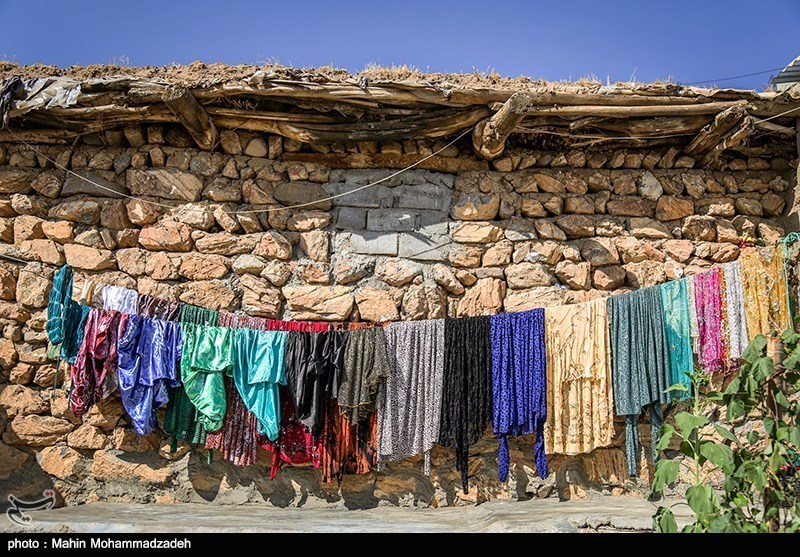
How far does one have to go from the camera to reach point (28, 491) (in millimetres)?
4719

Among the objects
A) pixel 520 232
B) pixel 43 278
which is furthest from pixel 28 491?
pixel 520 232

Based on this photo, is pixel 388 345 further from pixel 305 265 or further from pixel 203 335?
pixel 203 335

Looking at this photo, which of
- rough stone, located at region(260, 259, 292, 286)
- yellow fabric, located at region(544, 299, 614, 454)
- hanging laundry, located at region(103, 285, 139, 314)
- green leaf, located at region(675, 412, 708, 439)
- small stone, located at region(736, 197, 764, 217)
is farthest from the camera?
small stone, located at region(736, 197, 764, 217)

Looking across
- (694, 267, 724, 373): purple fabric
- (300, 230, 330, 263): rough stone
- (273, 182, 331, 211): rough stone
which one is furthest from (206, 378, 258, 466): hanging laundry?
(694, 267, 724, 373): purple fabric

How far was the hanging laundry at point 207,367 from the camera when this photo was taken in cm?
449

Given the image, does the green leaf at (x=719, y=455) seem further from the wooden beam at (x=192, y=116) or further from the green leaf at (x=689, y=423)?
the wooden beam at (x=192, y=116)

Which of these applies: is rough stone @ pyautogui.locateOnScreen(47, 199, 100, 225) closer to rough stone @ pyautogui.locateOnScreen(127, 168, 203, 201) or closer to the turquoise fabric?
rough stone @ pyautogui.locateOnScreen(127, 168, 203, 201)

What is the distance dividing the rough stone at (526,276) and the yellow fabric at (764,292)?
1398mm

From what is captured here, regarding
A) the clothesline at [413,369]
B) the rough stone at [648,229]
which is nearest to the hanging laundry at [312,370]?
the clothesline at [413,369]

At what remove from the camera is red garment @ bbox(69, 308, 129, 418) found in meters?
4.46

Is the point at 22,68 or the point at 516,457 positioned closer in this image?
the point at 516,457

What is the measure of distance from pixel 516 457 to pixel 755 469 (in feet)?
7.27

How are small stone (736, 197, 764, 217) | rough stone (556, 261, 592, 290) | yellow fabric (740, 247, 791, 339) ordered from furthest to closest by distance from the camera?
small stone (736, 197, 764, 217) → rough stone (556, 261, 592, 290) → yellow fabric (740, 247, 791, 339)

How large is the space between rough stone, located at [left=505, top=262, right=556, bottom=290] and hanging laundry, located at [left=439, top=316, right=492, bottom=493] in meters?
0.53
